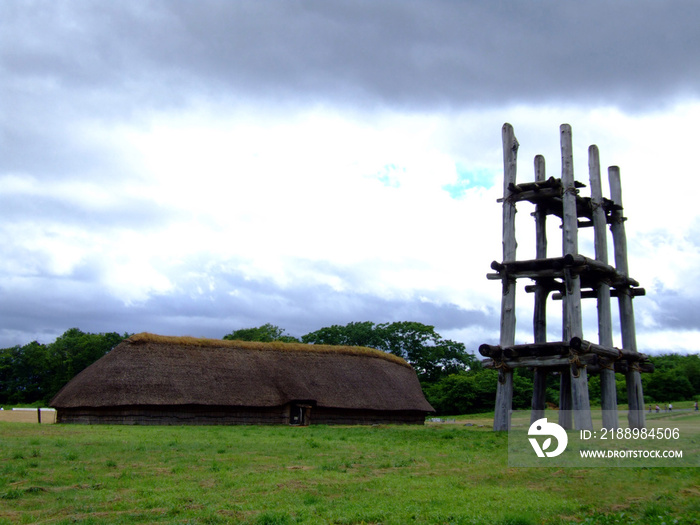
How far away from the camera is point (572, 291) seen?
19.0 metres

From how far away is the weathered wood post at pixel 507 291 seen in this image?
20062mm

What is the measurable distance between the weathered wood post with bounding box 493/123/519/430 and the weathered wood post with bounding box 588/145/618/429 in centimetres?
300

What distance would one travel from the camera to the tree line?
61.0m

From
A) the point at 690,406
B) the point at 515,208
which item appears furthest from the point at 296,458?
the point at 690,406

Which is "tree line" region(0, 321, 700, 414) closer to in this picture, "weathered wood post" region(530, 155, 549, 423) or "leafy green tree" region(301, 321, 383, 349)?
"leafy green tree" region(301, 321, 383, 349)

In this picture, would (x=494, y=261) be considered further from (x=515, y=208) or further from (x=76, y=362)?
(x=76, y=362)

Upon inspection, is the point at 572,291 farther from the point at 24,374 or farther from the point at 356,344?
the point at 24,374

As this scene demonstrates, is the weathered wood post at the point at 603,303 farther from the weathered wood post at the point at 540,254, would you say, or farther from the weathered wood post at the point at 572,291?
the weathered wood post at the point at 540,254

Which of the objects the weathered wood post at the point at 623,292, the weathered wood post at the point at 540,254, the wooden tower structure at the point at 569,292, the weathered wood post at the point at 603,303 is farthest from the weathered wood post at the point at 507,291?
the weathered wood post at the point at 623,292

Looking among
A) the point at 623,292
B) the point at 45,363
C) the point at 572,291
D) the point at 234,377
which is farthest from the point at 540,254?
the point at 45,363

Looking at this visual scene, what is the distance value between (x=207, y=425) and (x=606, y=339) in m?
21.8

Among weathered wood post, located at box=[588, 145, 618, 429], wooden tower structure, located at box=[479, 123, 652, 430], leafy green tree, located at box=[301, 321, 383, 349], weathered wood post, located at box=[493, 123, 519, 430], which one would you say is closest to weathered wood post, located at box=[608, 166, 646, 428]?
wooden tower structure, located at box=[479, 123, 652, 430]

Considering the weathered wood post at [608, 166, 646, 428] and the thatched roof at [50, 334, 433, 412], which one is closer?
the weathered wood post at [608, 166, 646, 428]

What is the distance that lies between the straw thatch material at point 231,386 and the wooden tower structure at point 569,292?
59.4 ft
